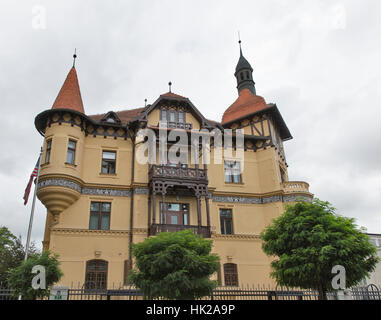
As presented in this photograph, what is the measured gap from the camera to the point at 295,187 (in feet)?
84.5

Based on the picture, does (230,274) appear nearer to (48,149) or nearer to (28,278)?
(28,278)

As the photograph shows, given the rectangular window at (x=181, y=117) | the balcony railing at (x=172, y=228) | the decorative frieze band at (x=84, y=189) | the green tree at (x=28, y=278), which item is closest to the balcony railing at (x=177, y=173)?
the decorative frieze band at (x=84, y=189)

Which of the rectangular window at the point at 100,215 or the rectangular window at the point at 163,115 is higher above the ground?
the rectangular window at the point at 163,115

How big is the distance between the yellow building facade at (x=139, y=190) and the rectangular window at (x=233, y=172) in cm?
6

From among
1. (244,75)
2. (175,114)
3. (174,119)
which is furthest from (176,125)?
(244,75)

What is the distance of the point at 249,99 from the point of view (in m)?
Answer: 31.7

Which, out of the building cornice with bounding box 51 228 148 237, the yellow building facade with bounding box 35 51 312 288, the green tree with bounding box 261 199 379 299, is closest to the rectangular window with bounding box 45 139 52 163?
the yellow building facade with bounding box 35 51 312 288

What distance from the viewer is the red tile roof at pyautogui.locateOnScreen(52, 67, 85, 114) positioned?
23.6 meters

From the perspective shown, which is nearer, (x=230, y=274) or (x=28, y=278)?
(x=28, y=278)

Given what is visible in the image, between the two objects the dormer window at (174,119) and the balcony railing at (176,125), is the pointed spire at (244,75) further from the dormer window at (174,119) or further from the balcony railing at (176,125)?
the balcony railing at (176,125)

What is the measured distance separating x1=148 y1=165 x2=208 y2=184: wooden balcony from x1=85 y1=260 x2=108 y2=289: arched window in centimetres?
641

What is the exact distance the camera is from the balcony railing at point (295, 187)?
2568 cm

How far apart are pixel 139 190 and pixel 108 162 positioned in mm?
3283
